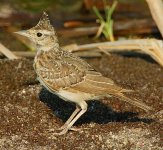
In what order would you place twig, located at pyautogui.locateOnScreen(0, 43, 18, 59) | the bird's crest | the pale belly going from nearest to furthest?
1. the pale belly
2. the bird's crest
3. twig, located at pyautogui.locateOnScreen(0, 43, 18, 59)

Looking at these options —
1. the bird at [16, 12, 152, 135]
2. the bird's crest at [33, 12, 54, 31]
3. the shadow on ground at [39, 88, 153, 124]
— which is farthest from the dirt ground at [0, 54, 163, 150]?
the bird's crest at [33, 12, 54, 31]

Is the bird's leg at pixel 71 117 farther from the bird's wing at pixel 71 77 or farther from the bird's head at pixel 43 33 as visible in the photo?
the bird's head at pixel 43 33

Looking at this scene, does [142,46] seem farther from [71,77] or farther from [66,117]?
[71,77]

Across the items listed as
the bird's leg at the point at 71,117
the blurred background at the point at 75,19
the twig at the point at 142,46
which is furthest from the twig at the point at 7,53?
the bird's leg at the point at 71,117

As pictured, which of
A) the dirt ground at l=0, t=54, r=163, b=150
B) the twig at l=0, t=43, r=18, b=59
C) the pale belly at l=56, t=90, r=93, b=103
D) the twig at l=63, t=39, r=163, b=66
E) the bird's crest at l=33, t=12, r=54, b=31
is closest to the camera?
the dirt ground at l=0, t=54, r=163, b=150

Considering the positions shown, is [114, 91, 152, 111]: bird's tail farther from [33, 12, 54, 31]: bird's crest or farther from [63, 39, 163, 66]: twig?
[63, 39, 163, 66]: twig

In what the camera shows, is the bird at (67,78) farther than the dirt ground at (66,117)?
Yes
